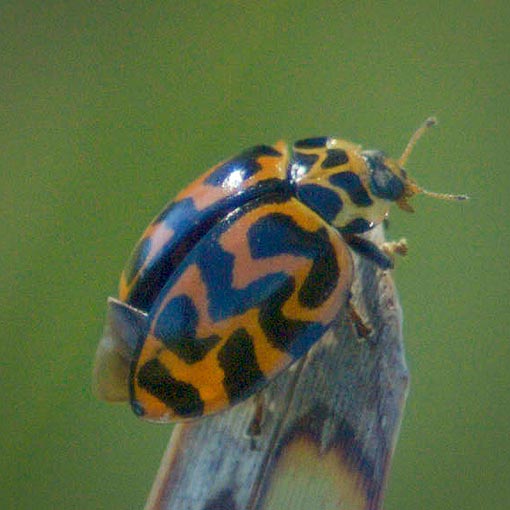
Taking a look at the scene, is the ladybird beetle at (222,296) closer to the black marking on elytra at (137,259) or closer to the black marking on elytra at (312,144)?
the black marking on elytra at (137,259)

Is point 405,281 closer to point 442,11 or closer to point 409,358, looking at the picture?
point 409,358

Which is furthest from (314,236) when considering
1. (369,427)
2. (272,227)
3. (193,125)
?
(193,125)

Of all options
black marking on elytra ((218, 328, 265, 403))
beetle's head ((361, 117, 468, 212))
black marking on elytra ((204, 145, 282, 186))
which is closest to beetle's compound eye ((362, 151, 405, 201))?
beetle's head ((361, 117, 468, 212))

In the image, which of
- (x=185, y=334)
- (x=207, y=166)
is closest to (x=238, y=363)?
(x=185, y=334)

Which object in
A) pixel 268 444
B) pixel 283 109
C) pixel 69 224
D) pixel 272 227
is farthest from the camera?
pixel 283 109

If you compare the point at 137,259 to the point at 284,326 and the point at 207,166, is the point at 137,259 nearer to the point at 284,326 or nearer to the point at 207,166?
the point at 284,326

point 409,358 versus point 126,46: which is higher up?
point 126,46
